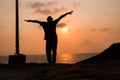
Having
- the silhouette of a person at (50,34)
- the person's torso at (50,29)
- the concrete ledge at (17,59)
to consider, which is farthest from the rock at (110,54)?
the concrete ledge at (17,59)

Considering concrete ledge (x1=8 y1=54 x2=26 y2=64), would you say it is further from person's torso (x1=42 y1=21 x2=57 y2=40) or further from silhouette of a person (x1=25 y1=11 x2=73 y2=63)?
person's torso (x1=42 y1=21 x2=57 y2=40)

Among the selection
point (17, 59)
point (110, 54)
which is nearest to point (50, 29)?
point (17, 59)

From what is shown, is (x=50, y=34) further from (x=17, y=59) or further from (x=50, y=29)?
(x=17, y=59)

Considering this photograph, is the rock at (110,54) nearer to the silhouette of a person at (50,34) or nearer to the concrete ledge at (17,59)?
the silhouette of a person at (50,34)

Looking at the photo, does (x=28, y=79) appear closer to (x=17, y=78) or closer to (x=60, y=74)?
(x=17, y=78)

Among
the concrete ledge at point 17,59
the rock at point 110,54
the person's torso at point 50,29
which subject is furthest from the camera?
the concrete ledge at point 17,59

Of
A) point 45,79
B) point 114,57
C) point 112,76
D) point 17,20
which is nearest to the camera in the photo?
point 112,76

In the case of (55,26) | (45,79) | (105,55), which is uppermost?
(55,26)

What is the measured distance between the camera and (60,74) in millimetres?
8375

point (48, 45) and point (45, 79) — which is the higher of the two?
point (48, 45)

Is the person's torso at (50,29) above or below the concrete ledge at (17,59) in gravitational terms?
above

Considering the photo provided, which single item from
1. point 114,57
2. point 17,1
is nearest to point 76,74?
point 114,57

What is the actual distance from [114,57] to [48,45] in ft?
9.51

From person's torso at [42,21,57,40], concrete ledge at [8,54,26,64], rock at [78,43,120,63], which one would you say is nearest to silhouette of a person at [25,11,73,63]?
person's torso at [42,21,57,40]
